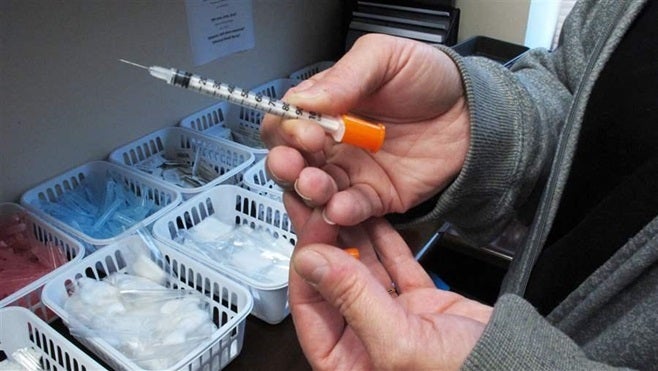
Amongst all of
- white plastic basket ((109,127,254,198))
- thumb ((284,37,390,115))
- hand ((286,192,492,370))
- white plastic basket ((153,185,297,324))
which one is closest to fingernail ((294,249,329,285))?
hand ((286,192,492,370))

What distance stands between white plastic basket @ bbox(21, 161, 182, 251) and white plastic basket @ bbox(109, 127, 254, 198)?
0.19 feet

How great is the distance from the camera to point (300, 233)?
2.10ft

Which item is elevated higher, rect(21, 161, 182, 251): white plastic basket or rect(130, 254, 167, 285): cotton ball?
rect(21, 161, 182, 251): white plastic basket

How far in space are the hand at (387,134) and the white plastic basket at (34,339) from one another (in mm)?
400

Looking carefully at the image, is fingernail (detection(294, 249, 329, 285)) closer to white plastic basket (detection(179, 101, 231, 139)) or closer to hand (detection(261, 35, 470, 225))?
hand (detection(261, 35, 470, 225))

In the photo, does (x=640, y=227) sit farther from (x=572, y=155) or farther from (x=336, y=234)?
(x=336, y=234)

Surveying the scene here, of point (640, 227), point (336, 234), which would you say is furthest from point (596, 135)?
point (336, 234)


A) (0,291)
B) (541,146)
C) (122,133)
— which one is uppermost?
(541,146)

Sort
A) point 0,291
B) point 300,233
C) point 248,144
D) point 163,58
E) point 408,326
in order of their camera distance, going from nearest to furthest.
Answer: point 408,326 < point 300,233 < point 0,291 < point 163,58 < point 248,144

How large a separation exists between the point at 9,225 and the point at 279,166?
610 millimetres

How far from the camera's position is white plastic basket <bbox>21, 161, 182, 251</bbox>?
0.93m

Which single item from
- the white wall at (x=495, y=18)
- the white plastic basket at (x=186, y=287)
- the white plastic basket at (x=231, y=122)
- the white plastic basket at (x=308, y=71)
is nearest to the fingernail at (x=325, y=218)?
the white plastic basket at (x=186, y=287)

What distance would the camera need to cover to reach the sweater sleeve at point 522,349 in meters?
0.45

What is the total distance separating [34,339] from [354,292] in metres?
0.52
